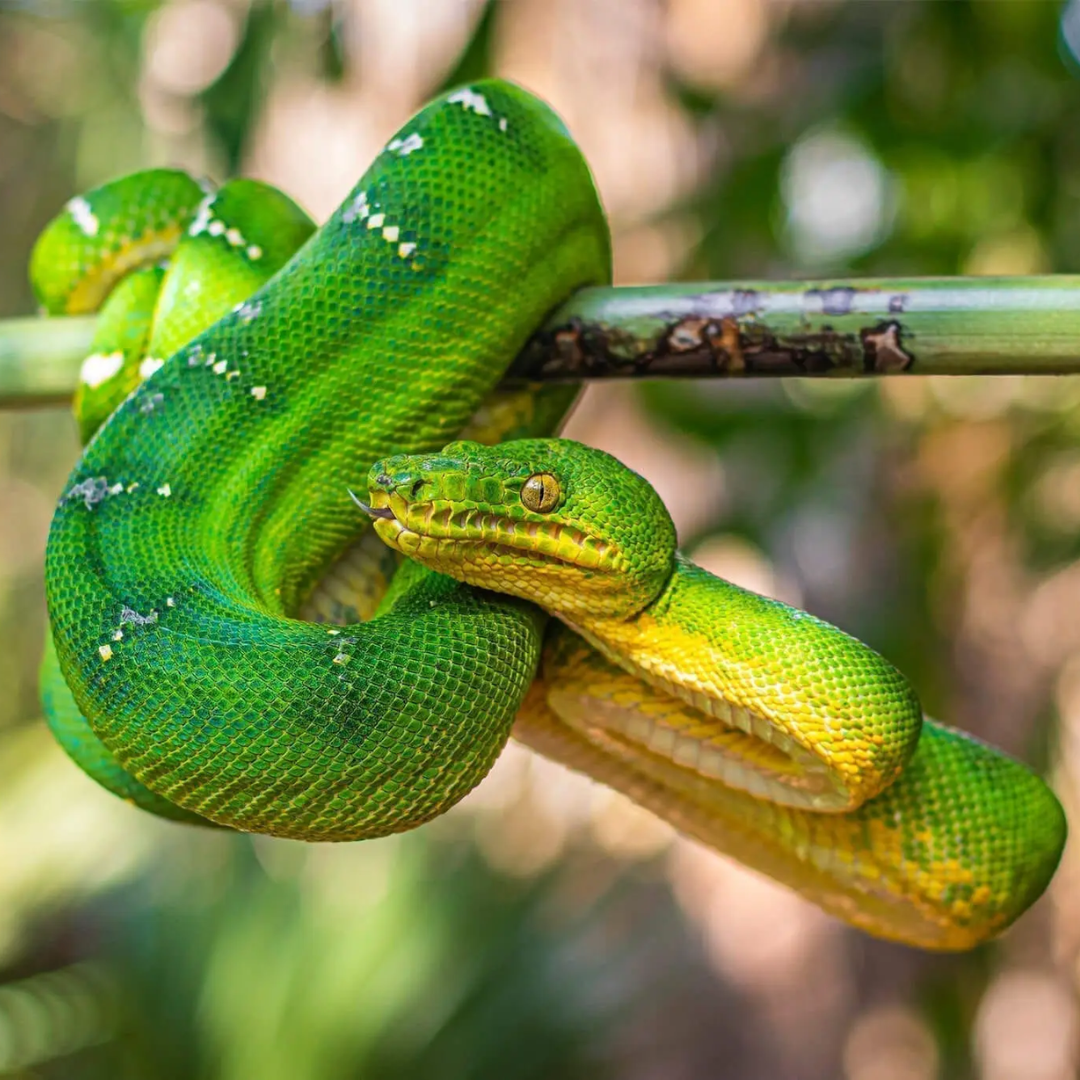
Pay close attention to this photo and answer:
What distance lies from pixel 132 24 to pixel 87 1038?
4218 millimetres

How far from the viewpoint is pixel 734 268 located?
4.09m

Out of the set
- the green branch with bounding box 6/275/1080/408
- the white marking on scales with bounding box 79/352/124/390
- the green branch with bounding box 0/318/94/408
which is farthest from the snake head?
the green branch with bounding box 0/318/94/408

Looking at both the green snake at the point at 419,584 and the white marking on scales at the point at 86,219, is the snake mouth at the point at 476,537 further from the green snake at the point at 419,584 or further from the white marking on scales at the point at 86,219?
the white marking on scales at the point at 86,219

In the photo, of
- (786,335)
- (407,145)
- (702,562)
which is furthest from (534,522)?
(702,562)

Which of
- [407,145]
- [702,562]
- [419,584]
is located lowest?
[702,562]

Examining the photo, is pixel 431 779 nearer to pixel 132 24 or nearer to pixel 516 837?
pixel 516 837

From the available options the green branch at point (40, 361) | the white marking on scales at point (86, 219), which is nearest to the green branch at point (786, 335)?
the green branch at point (40, 361)

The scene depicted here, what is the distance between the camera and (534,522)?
53.7 inches

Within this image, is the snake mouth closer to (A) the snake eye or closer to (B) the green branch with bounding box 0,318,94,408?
(A) the snake eye

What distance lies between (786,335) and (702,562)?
119 inches

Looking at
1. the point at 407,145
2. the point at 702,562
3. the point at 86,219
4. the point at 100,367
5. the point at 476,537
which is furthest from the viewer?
the point at 702,562

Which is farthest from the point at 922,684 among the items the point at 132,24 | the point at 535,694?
the point at 132,24

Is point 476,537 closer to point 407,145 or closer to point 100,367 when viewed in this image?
point 407,145

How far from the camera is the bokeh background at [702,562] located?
3.27 meters
